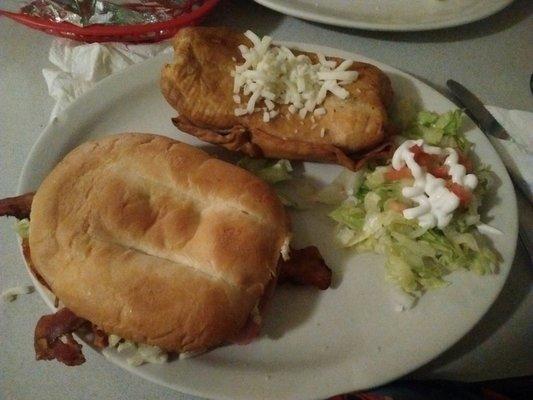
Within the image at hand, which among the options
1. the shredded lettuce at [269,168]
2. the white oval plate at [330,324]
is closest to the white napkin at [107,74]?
the white oval plate at [330,324]

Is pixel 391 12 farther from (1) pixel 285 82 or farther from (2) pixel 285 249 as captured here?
(2) pixel 285 249

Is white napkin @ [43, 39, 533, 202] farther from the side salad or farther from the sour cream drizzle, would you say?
the sour cream drizzle

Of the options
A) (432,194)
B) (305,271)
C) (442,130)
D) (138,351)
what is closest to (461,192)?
(432,194)

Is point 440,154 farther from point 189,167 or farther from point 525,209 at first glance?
point 189,167

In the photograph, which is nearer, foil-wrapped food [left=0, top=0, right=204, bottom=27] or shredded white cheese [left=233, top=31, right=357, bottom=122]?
shredded white cheese [left=233, top=31, right=357, bottom=122]

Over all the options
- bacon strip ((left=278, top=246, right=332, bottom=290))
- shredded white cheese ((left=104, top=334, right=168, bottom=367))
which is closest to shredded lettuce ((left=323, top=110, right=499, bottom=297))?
bacon strip ((left=278, top=246, right=332, bottom=290))

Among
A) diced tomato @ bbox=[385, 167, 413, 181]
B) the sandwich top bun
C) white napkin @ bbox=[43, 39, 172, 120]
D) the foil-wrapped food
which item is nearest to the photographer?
the sandwich top bun
